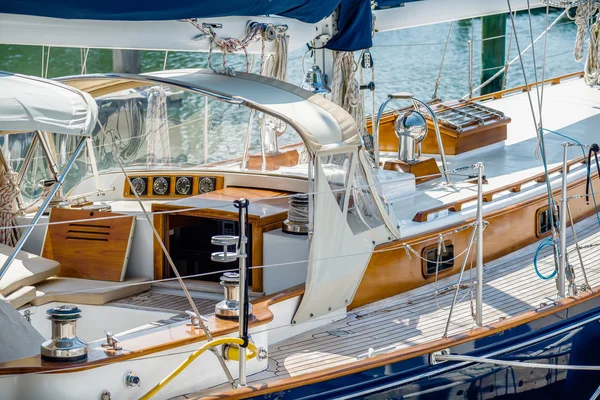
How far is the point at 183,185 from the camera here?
5949 mm

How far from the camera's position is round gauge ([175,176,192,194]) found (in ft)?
19.5

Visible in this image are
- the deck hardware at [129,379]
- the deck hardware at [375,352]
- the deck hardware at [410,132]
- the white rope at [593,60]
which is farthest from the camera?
the white rope at [593,60]

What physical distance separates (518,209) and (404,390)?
5.73ft

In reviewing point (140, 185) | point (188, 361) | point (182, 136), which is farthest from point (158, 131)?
point (182, 136)

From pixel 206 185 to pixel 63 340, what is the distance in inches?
83.2

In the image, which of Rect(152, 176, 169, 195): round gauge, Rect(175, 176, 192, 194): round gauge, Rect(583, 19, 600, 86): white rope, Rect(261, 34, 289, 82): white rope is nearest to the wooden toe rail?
Rect(261, 34, 289, 82): white rope

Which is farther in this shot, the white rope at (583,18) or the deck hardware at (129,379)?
the white rope at (583,18)

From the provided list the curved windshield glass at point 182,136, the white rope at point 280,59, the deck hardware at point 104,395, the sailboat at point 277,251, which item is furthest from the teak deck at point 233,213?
the deck hardware at point 104,395

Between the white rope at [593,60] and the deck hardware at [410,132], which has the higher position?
the white rope at [593,60]

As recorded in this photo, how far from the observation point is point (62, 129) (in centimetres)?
387

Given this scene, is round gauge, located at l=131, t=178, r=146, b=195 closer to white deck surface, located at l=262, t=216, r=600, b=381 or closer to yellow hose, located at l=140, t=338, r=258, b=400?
white deck surface, located at l=262, t=216, r=600, b=381

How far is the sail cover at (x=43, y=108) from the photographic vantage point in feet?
12.5

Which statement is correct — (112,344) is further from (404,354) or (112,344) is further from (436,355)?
(436,355)

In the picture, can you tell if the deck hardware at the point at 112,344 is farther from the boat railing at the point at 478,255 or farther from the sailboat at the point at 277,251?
the boat railing at the point at 478,255
